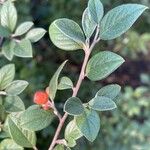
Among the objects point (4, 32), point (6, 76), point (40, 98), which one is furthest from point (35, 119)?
point (4, 32)

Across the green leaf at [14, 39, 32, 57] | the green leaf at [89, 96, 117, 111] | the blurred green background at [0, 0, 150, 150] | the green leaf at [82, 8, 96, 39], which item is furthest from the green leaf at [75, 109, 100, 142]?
the blurred green background at [0, 0, 150, 150]

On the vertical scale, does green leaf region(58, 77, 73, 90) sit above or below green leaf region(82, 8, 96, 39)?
below

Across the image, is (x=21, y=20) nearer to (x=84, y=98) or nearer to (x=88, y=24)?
(x=84, y=98)

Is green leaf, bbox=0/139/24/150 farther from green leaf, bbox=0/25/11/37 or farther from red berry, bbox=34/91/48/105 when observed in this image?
green leaf, bbox=0/25/11/37

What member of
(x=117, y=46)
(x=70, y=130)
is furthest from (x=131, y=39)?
(x=70, y=130)

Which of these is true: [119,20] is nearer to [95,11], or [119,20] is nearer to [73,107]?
[95,11]

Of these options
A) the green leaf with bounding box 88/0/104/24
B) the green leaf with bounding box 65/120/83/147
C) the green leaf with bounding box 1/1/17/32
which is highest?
the green leaf with bounding box 88/0/104/24

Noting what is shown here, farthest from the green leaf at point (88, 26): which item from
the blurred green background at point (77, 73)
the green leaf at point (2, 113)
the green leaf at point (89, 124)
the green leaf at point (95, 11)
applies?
the blurred green background at point (77, 73)

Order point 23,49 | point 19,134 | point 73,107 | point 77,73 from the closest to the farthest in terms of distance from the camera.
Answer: point 73,107 < point 19,134 < point 23,49 < point 77,73

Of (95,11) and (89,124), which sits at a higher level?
(95,11)
